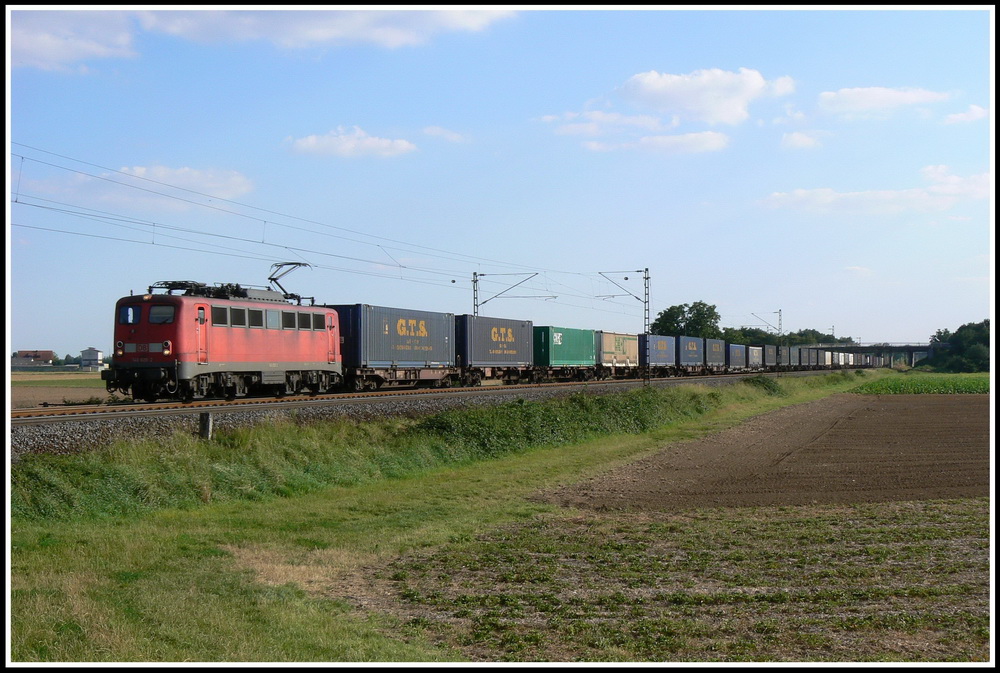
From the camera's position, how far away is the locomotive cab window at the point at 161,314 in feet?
78.9

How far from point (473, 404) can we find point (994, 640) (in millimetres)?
21607

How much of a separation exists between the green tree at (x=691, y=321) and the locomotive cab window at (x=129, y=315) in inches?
4992

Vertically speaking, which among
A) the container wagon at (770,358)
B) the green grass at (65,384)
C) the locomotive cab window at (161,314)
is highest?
the locomotive cab window at (161,314)

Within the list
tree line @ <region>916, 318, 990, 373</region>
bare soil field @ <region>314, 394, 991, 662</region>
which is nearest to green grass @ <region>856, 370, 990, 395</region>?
tree line @ <region>916, 318, 990, 373</region>

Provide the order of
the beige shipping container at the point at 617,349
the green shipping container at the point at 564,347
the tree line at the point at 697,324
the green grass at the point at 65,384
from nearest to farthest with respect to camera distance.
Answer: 1. the green shipping container at the point at 564,347
2. the green grass at the point at 65,384
3. the beige shipping container at the point at 617,349
4. the tree line at the point at 697,324

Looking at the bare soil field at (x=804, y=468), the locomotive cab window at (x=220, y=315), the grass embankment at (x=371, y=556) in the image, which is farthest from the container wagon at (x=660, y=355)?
the grass embankment at (x=371, y=556)

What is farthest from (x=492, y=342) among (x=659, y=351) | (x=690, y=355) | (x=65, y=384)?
(x=690, y=355)

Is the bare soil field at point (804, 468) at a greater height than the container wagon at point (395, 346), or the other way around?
the container wagon at point (395, 346)

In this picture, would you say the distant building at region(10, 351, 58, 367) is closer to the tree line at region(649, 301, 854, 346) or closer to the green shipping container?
the green shipping container

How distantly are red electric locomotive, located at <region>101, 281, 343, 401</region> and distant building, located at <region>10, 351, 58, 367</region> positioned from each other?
60.7 m

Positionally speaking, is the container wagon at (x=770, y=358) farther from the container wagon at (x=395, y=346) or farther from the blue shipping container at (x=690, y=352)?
the container wagon at (x=395, y=346)

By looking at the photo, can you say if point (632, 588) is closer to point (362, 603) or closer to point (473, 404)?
point (362, 603)

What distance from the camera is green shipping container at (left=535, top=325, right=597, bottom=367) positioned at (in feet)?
163

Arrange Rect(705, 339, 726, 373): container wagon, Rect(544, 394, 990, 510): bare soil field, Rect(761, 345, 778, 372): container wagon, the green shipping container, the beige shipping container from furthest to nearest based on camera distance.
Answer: Rect(761, 345, 778, 372): container wagon < Rect(705, 339, 726, 373): container wagon < the beige shipping container < the green shipping container < Rect(544, 394, 990, 510): bare soil field
